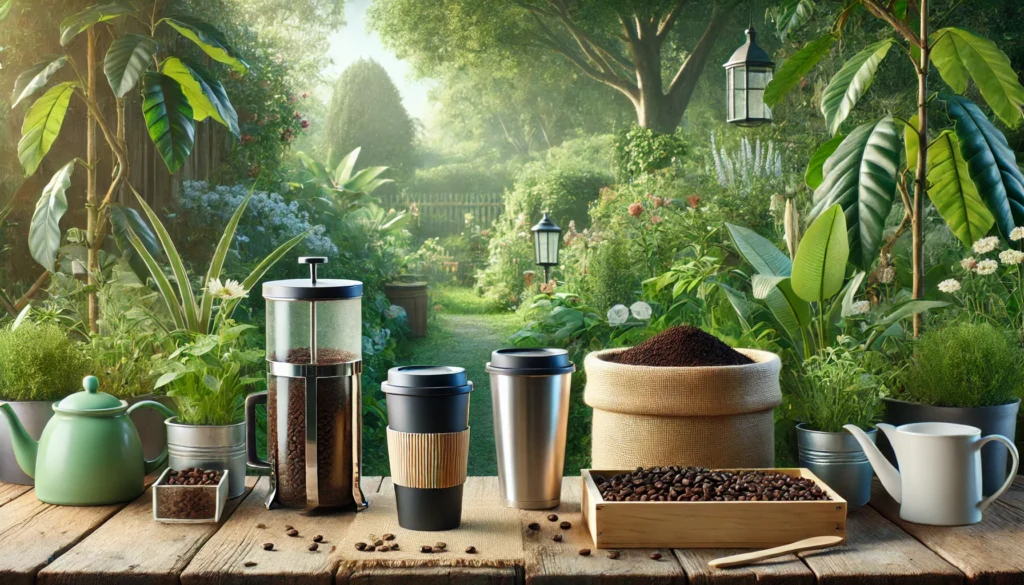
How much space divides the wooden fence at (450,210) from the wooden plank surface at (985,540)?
29.0 feet

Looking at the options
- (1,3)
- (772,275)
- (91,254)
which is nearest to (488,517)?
(772,275)

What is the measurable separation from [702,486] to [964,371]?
577 mm

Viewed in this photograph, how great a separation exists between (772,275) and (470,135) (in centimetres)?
1142

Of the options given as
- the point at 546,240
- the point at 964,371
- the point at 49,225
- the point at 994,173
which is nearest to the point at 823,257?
the point at 964,371

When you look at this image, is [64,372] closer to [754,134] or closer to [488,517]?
[488,517]

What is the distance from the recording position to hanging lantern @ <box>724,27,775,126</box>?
4.40 metres

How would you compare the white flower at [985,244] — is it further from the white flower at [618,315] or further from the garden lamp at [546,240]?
the garden lamp at [546,240]

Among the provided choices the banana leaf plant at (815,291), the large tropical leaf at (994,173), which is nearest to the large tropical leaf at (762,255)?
the banana leaf plant at (815,291)

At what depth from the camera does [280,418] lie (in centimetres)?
132

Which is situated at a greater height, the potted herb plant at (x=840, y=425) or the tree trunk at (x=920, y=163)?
the tree trunk at (x=920, y=163)

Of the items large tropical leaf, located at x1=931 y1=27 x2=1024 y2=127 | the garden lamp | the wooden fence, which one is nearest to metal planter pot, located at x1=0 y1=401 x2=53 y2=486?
large tropical leaf, located at x1=931 y1=27 x2=1024 y2=127

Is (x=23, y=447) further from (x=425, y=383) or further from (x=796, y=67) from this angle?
(x=796, y=67)

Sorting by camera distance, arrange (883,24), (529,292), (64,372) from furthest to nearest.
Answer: (529,292) < (883,24) < (64,372)

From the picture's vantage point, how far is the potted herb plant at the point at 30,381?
1.52m
